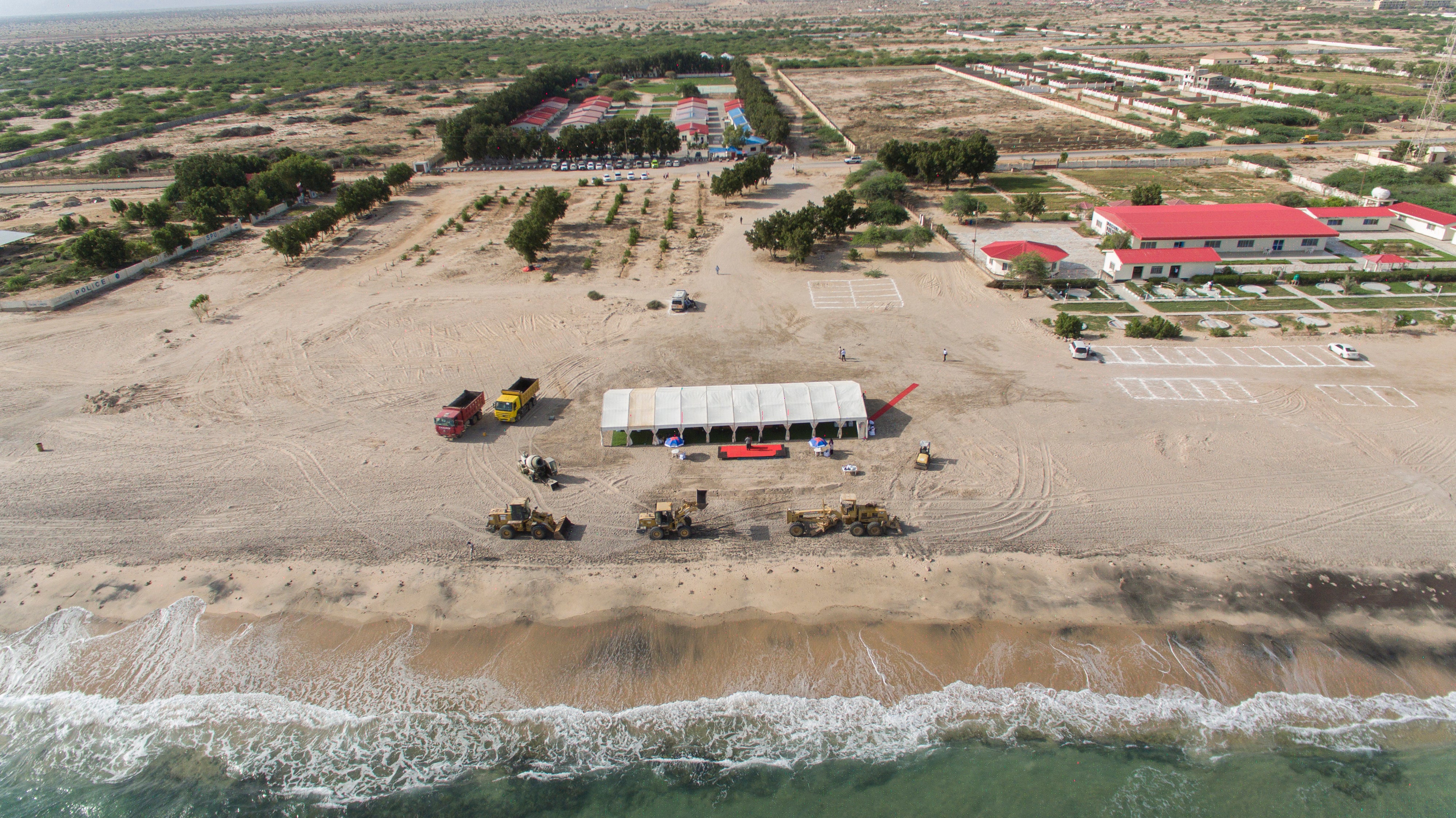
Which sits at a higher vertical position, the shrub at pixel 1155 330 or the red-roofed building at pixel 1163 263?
the red-roofed building at pixel 1163 263

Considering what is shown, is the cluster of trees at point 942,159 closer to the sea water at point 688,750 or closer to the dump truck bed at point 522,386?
the dump truck bed at point 522,386

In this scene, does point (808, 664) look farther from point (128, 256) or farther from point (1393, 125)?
point (1393, 125)

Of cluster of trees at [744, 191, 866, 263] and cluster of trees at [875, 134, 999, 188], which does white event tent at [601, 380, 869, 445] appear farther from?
cluster of trees at [875, 134, 999, 188]

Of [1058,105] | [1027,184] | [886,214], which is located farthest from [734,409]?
[1058,105]

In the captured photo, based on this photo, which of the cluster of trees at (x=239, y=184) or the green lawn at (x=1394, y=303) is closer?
the green lawn at (x=1394, y=303)

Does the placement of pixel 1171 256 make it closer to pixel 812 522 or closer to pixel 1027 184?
pixel 1027 184

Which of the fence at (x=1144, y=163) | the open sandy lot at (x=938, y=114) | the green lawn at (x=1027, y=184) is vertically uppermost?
the open sandy lot at (x=938, y=114)

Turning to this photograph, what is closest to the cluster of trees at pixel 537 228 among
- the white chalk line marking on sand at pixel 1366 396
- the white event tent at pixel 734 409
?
the white event tent at pixel 734 409

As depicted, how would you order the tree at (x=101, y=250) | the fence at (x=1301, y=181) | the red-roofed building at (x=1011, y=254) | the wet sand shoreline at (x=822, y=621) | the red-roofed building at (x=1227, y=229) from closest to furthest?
the wet sand shoreline at (x=822, y=621)
the red-roofed building at (x=1011, y=254)
the red-roofed building at (x=1227, y=229)
the tree at (x=101, y=250)
the fence at (x=1301, y=181)
